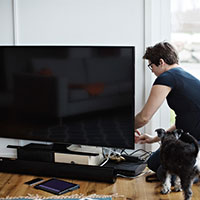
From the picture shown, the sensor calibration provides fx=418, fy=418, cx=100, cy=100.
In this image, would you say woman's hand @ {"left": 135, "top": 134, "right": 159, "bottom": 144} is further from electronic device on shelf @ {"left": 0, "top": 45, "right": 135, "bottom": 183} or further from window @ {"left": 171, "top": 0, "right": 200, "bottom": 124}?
window @ {"left": 171, "top": 0, "right": 200, "bottom": 124}

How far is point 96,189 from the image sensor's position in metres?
3.15

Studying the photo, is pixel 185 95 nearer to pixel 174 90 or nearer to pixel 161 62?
pixel 174 90

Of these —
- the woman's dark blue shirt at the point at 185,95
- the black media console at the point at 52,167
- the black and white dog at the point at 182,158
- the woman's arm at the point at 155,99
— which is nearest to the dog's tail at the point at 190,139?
the black and white dog at the point at 182,158

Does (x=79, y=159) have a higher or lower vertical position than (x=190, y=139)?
lower

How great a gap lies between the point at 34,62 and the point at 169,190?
148 centimetres

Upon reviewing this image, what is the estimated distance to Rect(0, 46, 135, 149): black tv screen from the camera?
10.6 ft

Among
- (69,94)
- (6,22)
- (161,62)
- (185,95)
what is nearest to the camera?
(185,95)

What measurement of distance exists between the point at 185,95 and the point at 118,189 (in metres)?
0.86

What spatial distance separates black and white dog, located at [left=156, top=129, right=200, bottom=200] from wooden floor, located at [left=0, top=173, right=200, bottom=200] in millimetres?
279

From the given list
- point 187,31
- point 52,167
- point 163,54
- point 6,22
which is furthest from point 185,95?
point 6,22

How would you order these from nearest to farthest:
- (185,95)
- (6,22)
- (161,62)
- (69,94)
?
1. (185,95)
2. (161,62)
3. (69,94)
4. (6,22)

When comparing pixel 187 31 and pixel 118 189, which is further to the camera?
pixel 187 31

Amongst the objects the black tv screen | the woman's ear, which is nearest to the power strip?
the black tv screen

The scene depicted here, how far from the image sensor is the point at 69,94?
11.1 feet
